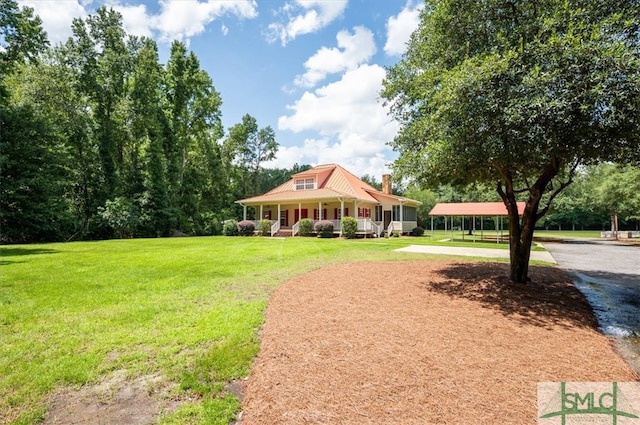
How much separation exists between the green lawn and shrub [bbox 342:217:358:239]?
12573 mm

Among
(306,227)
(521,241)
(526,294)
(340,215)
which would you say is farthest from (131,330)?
(340,215)

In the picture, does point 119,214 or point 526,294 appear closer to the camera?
point 526,294

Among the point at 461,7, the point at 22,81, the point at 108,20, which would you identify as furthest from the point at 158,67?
the point at 461,7

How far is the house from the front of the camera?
23.5 meters

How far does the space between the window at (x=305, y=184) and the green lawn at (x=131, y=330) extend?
18.8 meters

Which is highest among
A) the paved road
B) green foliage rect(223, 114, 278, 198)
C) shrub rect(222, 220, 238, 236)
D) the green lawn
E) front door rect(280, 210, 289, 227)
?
green foliage rect(223, 114, 278, 198)

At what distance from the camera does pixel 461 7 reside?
6.91 metres

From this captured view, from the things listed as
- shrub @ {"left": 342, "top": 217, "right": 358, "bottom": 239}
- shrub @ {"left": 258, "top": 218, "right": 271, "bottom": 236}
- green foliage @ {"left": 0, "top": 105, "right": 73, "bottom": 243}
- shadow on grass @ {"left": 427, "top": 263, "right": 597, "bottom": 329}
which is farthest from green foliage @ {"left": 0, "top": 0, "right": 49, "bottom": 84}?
shadow on grass @ {"left": 427, "top": 263, "right": 597, "bottom": 329}

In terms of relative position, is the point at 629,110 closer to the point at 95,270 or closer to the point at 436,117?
the point at 436,117

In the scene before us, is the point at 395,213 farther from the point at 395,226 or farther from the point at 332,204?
the point at 332,204

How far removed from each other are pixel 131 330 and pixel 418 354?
4.02 m

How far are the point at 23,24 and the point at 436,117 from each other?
2501 centimetres

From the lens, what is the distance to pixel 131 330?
4473mm

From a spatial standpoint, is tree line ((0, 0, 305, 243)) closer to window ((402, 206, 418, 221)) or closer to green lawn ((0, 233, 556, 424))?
green lawn ((0, 233, 556, 424))
